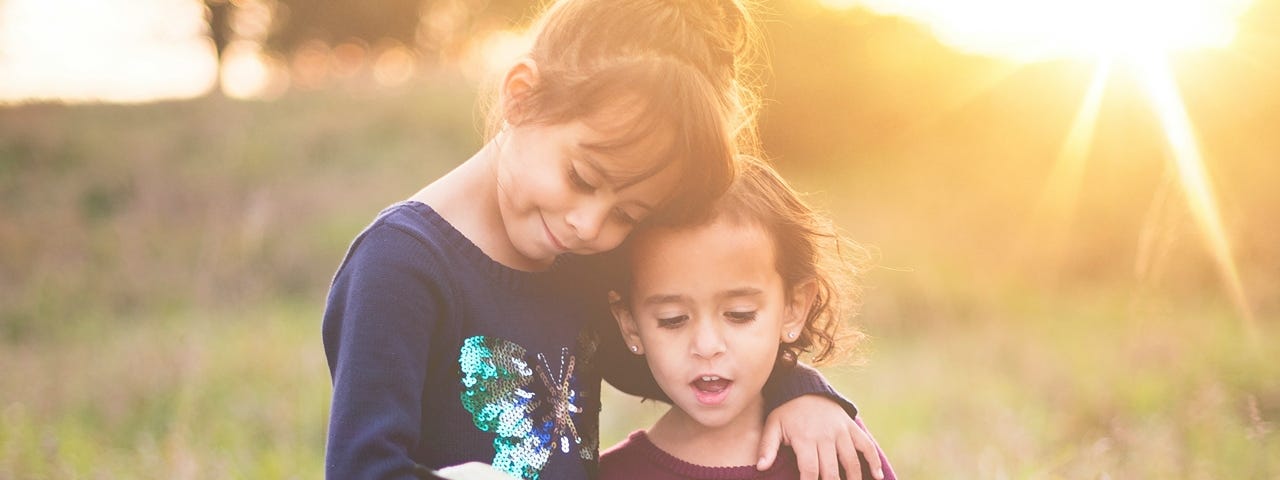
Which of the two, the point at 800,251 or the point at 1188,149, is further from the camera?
the point at 1188,149

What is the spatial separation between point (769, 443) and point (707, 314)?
0.32 m

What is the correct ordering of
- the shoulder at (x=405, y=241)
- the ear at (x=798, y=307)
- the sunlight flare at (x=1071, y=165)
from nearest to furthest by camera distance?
1. the shoulder at (x=405, y=241)
2. the ear at (x=798, y=307)
3. the sunlight flare at (x=1071, y=165)

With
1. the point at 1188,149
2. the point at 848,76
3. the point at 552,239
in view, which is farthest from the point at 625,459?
the point at 848,76

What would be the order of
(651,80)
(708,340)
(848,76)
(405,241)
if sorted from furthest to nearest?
(848,76)
(708,340)
(651,80)
(405,241)

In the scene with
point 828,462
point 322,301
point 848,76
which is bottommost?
point 322,301

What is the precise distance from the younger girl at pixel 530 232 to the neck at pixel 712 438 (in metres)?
0.09

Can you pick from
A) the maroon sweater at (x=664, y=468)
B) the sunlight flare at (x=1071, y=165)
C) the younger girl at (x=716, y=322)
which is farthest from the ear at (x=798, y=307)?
the sunlight flare at (x=1071, y=165)

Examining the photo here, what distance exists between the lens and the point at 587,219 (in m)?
2.10

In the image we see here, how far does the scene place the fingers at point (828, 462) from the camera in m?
2.40

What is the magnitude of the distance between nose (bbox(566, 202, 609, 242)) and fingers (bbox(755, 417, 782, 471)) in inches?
25.3

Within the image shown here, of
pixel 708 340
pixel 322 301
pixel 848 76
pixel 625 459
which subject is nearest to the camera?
pixel 708 340

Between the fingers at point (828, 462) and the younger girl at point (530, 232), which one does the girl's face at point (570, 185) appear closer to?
the younger girl at point (530, 232)

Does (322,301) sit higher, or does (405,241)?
(405,241)

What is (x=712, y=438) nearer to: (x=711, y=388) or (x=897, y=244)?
(x=711, y=388)
